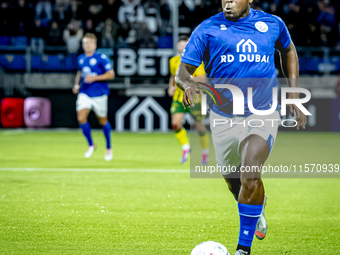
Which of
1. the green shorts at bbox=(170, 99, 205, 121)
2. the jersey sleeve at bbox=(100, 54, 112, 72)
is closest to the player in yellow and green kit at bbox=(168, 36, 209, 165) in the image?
the green shorts at bbox=(170, 99, 205, 121)

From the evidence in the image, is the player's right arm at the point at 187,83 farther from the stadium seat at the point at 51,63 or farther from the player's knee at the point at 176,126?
the stadium seat at the point at 51,63

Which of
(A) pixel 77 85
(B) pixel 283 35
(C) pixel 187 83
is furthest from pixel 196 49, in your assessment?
(A) pixel 77 85

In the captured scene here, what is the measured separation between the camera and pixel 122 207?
553 cm

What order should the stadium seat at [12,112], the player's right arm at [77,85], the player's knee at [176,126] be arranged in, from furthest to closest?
the stadium seat at [12,112] < the player's right arm at [77,85] < the player's knee at [176,126]

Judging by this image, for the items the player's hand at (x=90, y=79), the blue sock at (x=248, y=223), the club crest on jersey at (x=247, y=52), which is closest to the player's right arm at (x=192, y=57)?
the club crest on jersey at (x=247, y=52)

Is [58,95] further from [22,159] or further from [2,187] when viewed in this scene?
[2,187]

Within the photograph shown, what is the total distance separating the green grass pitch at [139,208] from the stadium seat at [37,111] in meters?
6.04

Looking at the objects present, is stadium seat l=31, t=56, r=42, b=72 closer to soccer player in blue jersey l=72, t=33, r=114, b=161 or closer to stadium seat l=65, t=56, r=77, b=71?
stadium seat l=65, t=56, r=77, b=71

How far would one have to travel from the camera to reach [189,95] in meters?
3.65

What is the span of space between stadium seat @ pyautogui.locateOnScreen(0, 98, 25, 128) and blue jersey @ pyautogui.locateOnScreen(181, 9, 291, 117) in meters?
13.1

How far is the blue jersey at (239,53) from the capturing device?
12.8 feet

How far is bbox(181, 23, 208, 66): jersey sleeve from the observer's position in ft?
12.7

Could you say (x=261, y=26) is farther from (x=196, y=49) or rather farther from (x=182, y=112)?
(x=182, y=112)

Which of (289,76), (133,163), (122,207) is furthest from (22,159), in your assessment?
(289,76)
